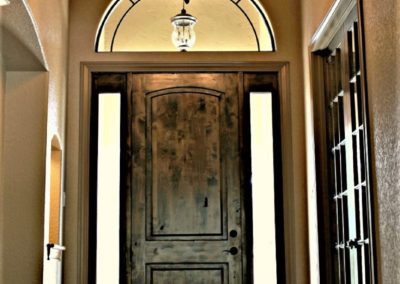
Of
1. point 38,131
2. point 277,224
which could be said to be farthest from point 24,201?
point 277,224

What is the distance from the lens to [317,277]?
444 centimetres

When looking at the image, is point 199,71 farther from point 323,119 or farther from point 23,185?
point 23,185

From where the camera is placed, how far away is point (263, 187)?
4996mm

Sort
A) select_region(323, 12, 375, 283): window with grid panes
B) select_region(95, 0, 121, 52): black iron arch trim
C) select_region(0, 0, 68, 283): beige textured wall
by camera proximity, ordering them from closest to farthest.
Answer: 1. select_region(323, 12, 375, 283): window with grid panes
2. select_region(0, 0, 68, 283): beige textured wall
3. select_region(95, 0, 121, 52): black iron arch trim

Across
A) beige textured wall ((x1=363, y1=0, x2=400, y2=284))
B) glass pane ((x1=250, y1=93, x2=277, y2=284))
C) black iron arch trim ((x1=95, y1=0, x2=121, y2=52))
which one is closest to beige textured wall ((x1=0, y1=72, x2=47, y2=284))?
black iron arch trim ((x1=95, y1=0, x2=121, y2=52))

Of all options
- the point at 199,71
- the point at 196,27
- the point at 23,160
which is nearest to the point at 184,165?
the point at 199,71

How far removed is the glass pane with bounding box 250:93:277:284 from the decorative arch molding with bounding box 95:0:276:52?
17.5 inches

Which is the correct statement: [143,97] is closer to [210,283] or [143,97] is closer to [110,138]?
[110,138]

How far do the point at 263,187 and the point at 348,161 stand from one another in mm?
1181

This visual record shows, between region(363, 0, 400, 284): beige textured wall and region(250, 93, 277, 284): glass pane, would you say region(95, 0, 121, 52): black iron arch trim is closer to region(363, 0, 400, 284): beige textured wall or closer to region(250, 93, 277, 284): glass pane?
region(250, 93, 277, 284): glass pane

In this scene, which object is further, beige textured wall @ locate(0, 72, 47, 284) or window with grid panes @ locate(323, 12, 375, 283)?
beige textured wall @ locate(0, 72, 47, 284)

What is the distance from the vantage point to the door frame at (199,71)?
4812 mm

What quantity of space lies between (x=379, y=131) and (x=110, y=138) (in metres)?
2.48

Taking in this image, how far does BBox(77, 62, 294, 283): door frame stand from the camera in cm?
481
